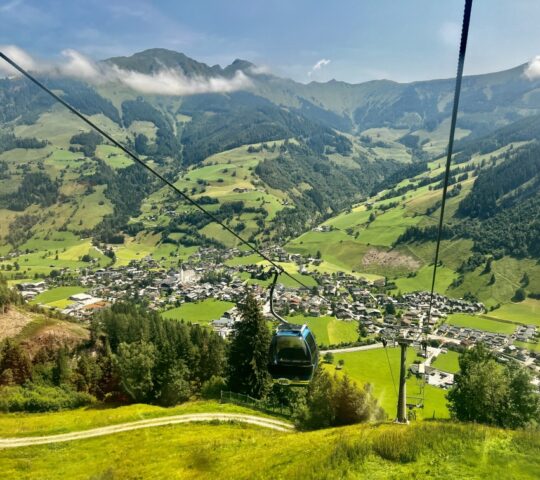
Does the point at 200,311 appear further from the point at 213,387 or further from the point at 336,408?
the point at 336,408

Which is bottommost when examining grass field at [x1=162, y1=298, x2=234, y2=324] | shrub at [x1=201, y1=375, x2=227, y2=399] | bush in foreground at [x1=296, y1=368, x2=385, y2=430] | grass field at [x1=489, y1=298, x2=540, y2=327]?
grass field at [x1=162, y1=298, x2=234, y2=324]

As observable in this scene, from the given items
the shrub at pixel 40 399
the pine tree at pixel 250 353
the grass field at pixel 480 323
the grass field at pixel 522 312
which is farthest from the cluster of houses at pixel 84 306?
the grass field at pixel 522 312

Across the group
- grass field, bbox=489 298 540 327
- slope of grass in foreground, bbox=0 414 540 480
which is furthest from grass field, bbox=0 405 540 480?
grass field, bbox=489 298 540 327

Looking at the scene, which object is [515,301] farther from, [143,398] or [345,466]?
[345,466]

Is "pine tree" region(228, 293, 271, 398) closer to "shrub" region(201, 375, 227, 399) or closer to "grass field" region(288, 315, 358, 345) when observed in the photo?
"shrub" region(201, 375, 227, 399)

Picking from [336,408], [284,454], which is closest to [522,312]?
[336,408]

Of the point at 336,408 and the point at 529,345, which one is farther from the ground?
the point at 336,408
